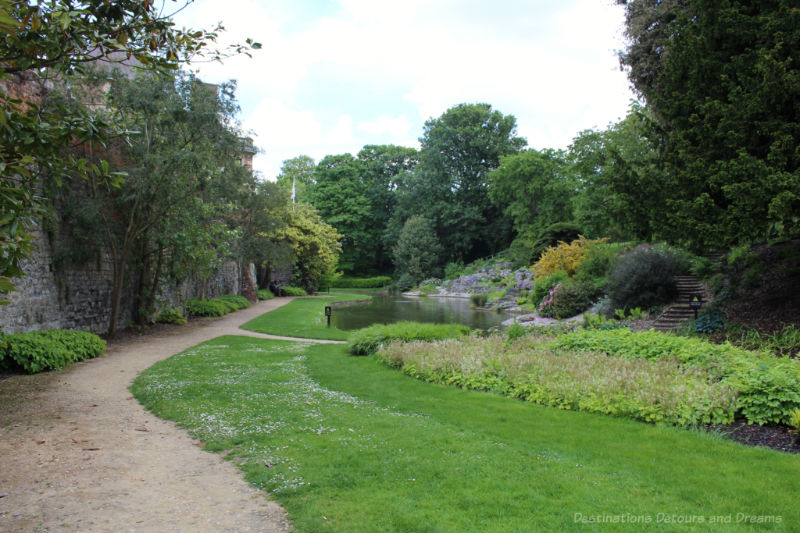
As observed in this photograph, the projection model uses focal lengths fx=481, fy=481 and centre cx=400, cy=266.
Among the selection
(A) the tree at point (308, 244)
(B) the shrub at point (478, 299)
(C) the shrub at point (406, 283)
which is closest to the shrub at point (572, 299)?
(B) the shrub at point (478, 299)

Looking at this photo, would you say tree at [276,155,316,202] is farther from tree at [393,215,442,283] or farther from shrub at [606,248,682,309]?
shrub at [606,248,682,309]

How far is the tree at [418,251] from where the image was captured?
4472 cm

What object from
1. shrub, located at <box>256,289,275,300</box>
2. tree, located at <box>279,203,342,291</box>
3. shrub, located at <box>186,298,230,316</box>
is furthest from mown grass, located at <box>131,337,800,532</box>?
tree, located at <box>279,203,342,291</box>

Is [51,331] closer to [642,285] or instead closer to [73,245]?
[73,245]

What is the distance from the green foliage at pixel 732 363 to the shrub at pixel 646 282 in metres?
6.25

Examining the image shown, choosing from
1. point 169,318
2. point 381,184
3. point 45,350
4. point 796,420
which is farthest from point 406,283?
point 796,420

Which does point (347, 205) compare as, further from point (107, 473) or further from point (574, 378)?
point (107, 473)

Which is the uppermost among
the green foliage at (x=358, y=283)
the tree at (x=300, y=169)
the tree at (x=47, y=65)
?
the tree at (x=300, y=169)

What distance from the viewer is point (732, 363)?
6.43 m

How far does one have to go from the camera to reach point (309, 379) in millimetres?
7992

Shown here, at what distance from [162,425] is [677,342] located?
25.5ft

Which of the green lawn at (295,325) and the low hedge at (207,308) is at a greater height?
the low hedge at (207,308)

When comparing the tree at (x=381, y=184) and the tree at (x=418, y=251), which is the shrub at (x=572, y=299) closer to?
the tree at (x=418, y=251)

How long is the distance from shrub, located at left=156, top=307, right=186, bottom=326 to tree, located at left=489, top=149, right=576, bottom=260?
26412 mm
